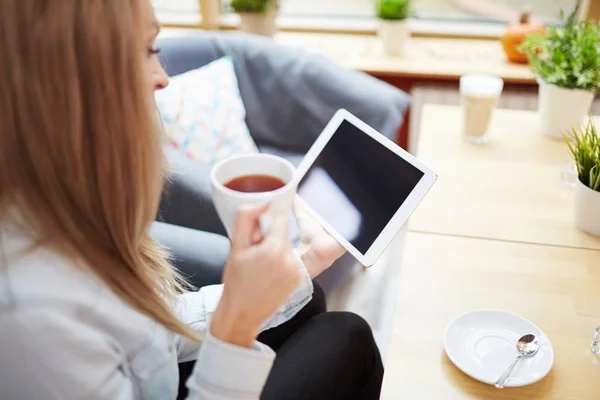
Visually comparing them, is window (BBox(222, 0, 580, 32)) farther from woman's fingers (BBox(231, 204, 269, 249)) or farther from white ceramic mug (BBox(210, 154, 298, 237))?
Result: woman's fingers (BBox(231, 204, 269, 249))

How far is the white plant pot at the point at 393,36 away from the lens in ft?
7.11

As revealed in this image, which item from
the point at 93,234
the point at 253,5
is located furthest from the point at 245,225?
the point at 253,5

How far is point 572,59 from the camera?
127 centimetres

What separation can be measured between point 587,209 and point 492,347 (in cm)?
37

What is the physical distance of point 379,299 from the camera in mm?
1777

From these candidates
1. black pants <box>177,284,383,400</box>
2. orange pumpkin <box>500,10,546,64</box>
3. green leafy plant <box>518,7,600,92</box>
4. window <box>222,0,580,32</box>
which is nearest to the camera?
black pants <box>177,284,383,400</box>

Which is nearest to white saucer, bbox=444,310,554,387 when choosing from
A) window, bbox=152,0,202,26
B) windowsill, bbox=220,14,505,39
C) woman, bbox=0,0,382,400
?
woman, bbox=0,0,382,400

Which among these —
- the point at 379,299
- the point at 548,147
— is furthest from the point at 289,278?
the point at 379,299

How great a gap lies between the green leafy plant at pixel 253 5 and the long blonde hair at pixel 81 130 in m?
1.55

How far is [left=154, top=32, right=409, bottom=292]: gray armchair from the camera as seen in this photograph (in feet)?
5.59

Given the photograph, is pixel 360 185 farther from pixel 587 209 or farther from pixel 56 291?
pixel 56 291

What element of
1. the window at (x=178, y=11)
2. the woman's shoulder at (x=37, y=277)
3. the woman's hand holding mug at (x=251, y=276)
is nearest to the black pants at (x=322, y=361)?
the woman's hand holding mug at (x=251, y=276)

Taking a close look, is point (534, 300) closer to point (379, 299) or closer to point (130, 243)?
point (130, 243)

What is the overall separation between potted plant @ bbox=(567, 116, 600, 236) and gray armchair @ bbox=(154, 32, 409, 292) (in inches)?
27.6
